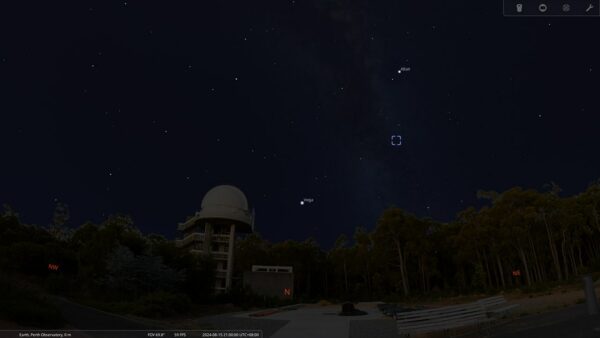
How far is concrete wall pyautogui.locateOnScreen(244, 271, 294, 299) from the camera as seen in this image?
45.9 m

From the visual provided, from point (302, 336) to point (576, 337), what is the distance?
25.0ft

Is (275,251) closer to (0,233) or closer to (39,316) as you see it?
(0,233)

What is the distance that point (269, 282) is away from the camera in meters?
46.3

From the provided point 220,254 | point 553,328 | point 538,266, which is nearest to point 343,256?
point 220,254

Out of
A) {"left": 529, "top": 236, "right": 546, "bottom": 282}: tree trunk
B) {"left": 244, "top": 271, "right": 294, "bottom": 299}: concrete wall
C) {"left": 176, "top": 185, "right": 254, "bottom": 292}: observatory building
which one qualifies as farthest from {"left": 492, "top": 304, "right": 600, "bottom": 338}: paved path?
{"left": 176, "top": 185, "right": 254, "bottom": 292}: observatory building

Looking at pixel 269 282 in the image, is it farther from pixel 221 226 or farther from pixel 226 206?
pixel 221 226

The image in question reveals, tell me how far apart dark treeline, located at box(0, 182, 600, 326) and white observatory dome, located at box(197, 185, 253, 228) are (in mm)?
7402

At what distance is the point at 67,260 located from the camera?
37.3 meters

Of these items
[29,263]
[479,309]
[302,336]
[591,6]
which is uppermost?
[591,6]

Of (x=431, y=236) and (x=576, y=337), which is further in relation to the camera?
(x=431, y=236)

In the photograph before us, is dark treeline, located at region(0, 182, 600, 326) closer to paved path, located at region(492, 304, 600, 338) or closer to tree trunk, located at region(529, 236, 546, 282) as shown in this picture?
tree trunk, located at region(529, 236, 546, 282)

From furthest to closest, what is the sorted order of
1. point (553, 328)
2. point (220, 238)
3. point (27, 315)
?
point (220, 238), point (27, 315), point (553, 328)

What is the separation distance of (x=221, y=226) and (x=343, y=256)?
17867 millimetres

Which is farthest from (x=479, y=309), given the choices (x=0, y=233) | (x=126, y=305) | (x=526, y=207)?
(x=0, y=233)
